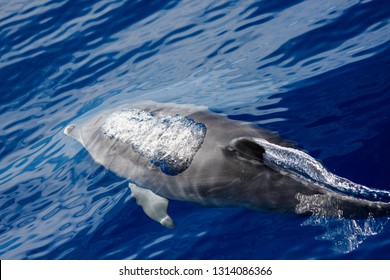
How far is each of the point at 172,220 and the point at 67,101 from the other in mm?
6439

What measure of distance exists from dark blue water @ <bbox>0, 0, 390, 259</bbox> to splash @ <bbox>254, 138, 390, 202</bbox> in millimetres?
248

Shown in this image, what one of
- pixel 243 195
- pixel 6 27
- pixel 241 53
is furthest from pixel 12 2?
pixel 243 195

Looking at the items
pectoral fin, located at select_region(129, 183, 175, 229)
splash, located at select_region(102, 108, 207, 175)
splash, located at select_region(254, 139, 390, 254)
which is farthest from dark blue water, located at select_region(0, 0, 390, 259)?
splash, located at select_region(102, 108, 207, 175)

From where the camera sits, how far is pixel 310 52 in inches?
476

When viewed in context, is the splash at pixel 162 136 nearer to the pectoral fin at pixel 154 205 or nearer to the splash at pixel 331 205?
the pectoral fin at pixel 154 205

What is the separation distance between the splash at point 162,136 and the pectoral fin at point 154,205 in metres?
0.46

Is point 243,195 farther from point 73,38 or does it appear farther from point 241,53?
point 73,38

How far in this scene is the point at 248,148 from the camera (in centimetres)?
771

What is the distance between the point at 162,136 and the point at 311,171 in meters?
2.59

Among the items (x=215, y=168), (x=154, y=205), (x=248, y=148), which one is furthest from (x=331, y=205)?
(x=154, y=205)

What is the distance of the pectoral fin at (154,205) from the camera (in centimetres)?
845

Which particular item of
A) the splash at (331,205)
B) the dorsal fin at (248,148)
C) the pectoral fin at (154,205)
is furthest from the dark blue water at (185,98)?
the dorsal fin at (248,148)

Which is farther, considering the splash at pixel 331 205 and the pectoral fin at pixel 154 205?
the pectoral fin at pixel 154 205

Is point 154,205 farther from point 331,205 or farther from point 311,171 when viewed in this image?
point 331,205
